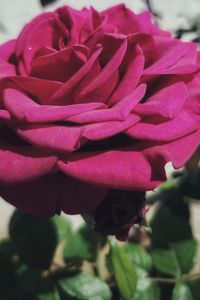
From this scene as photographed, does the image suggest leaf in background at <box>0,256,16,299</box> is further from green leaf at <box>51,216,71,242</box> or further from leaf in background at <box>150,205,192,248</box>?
leaf in background at <box>150,205,192,248</box>

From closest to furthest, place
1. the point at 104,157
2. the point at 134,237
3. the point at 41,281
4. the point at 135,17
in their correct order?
1. the point at 104,157
2. the point at 135,17
3. the point at 41,281
4. the point at 134,237

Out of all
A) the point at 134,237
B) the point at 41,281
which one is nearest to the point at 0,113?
the point at 41,281

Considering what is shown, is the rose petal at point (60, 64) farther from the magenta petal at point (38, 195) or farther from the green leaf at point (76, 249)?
the green leaf at point (76, 249)

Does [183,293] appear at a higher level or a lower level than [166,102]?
lower

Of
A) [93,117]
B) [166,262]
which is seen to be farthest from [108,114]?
[166,262]

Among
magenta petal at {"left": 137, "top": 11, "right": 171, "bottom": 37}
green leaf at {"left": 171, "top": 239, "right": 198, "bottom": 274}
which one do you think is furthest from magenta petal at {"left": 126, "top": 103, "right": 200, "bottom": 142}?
green leaf at {"left": 171, "top": 239, "right": 198, "bottom": 274}

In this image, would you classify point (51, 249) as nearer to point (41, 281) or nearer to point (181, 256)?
point (41, 281)

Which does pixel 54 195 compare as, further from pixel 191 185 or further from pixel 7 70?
pixel 191 185
